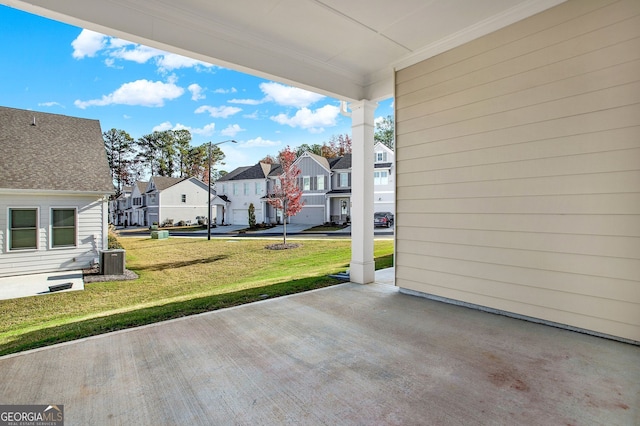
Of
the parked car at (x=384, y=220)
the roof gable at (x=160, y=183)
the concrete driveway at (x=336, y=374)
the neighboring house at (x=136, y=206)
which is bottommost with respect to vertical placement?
the concrete driveway at (x=336, y=374)

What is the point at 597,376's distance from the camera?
1851 millimetres

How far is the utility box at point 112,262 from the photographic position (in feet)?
23.1

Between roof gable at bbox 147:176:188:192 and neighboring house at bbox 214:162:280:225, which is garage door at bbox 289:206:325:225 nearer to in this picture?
neighboring house at bbox 214:162:280:225

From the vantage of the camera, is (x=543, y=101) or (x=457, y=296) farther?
(x=457, y=296)

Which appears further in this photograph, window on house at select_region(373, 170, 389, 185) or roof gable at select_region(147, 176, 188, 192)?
roof gable at select_region(147, 176, 188, 192)

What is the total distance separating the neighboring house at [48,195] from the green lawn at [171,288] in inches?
59.6

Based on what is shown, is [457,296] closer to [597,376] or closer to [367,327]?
[367,327]

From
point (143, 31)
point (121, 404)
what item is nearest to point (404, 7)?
point (143, 31)

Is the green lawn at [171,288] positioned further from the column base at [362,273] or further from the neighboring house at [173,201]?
the neighboring house at [173,201]

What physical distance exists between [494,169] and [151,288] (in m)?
6.61

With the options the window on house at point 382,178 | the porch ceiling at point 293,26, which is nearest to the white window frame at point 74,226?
the porch ceiling at point 293,26

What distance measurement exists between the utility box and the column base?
5970mm

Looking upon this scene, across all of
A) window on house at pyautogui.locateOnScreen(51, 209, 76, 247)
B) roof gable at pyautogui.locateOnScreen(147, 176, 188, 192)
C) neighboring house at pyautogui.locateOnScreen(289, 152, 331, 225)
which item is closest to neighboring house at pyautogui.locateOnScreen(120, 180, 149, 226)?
roof gable at pyautogui.locateOnScreen(147, 176, 188, 192)

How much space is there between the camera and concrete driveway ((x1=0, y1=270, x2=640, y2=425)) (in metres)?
1.52
